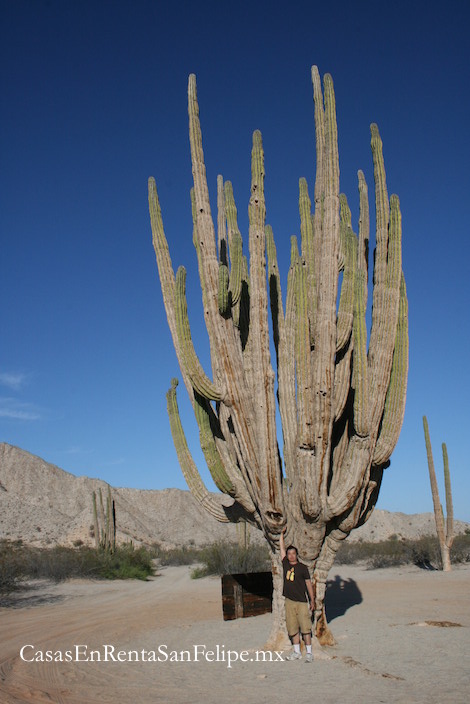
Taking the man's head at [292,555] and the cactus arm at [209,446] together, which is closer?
the man's head at [292,555]

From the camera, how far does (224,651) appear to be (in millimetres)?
7395

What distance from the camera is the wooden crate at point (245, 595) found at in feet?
33.3

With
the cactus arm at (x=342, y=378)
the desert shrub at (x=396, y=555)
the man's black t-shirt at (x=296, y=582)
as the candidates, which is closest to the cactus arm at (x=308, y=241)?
the cactus arm at (x=342, y=378)

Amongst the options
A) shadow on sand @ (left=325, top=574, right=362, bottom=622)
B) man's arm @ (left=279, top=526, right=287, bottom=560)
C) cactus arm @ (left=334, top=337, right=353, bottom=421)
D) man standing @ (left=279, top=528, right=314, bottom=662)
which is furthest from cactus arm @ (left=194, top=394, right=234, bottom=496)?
shadow on sand @ (left=325, top=574, right=362, bottom=622)

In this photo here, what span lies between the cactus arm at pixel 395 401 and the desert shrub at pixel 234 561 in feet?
33.5

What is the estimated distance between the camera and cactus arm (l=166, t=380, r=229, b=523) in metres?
8.44

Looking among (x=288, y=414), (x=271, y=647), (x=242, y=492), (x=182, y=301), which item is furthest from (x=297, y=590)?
(x=182, y=301)

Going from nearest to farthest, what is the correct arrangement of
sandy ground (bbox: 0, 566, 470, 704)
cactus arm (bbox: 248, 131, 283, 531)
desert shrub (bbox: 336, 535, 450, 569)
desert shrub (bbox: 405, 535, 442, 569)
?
sandy ground (bbox: 0, 566, 470, 704) → cactus arm (bbox: 248, 131, 283, 531) → desert shrub (bbox: 405, 535, 442, 569) → desert shrub (bbox: 336, 535, 450, 569)

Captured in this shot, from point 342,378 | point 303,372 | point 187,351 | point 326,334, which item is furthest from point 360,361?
point 187,351

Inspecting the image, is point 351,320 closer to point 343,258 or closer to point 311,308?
point 311,308

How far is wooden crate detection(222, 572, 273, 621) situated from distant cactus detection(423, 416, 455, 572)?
9.34 meters

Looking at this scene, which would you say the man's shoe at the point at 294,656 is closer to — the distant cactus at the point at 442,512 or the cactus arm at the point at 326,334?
the cactus arm at the point at 326,334

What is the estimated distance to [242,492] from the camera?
7.77 meters

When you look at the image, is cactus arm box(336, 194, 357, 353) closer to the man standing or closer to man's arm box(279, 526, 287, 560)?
man's arm box(279, 526, 287, 560)
